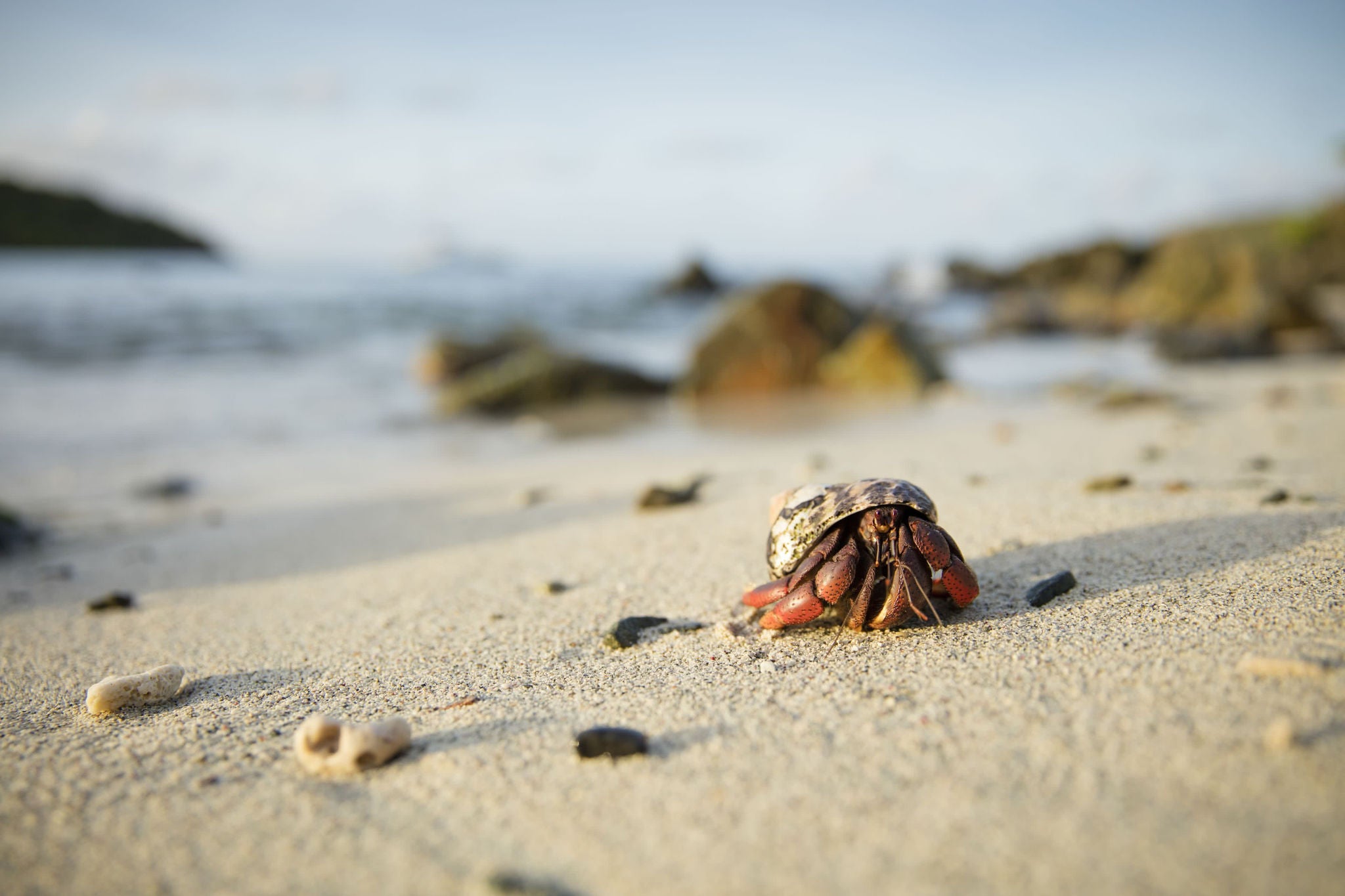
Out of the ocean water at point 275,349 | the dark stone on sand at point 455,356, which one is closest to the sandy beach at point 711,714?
the ocean water at point 275,349

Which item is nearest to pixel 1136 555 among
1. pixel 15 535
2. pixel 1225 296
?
pixel 15 535

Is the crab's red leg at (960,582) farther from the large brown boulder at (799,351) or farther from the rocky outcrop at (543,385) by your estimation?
the rocky outcrop at (543,385)

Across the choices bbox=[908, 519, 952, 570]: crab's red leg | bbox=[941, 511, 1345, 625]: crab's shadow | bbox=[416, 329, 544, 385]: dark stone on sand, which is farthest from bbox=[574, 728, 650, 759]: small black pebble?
bbox=[416, 329, 544, 385]: dark stone on sand

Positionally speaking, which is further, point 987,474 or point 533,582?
point 987,474

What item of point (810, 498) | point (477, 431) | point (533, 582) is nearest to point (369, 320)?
point (477, 431)

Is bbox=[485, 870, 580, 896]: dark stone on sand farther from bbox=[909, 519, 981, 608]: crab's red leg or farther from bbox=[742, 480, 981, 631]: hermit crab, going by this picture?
bbox=[909, 519, 981, 608]: crab's red leg

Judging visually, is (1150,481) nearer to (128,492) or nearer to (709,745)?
(709,745)
